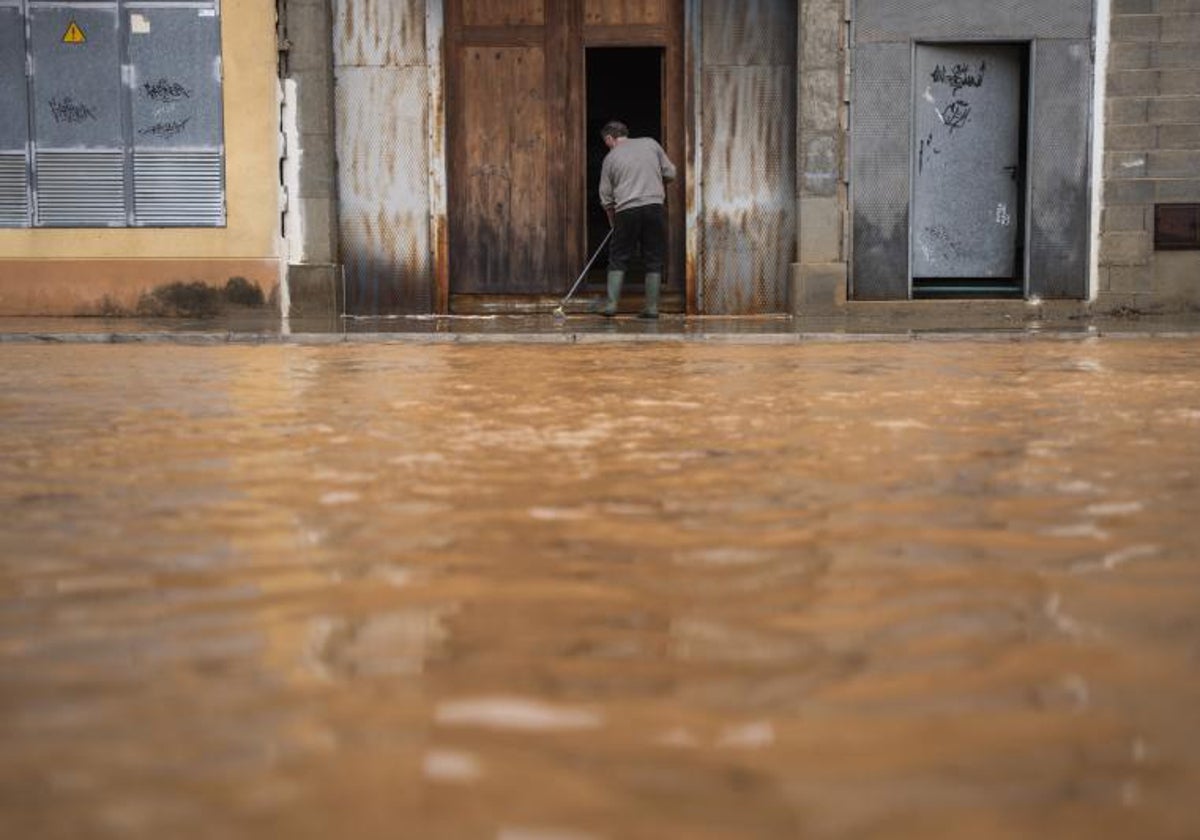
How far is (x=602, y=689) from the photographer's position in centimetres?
181

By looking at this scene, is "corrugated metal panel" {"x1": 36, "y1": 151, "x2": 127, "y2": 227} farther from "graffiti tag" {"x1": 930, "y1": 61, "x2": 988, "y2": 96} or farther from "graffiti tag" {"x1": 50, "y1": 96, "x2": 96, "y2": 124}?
"graffiti tag" {"x1": 930, "y1": 61, "x2": 988, "y2": 96}

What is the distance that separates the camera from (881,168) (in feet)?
49.0

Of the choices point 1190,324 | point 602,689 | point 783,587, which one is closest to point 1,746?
point 602,689

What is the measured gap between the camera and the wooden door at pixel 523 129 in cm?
1523

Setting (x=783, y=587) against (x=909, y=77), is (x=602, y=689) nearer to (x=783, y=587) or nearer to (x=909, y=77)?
(x=783, y=587)

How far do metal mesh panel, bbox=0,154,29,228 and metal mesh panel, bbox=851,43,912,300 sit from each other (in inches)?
299

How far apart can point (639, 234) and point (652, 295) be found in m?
0.56

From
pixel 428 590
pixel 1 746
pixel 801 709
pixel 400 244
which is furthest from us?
pixel 400 244

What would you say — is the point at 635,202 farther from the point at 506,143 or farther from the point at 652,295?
the point at 506,143

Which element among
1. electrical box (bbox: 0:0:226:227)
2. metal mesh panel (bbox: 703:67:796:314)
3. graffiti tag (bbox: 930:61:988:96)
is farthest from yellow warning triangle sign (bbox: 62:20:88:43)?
graffiti tag (bbox: 930:61:988:96)

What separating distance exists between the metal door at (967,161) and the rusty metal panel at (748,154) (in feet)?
3.99

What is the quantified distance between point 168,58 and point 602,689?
14165mm

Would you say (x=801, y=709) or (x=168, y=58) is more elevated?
(x=168, y=58)

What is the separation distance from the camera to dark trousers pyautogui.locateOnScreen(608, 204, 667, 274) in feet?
46.7
